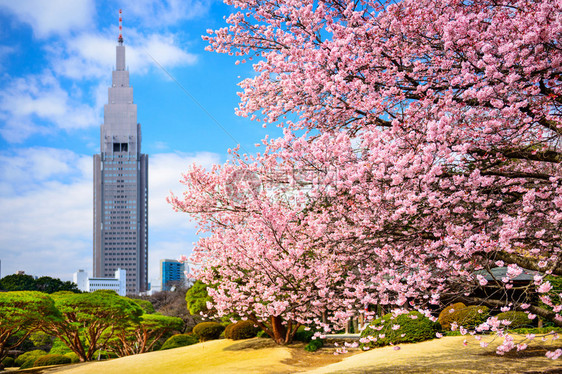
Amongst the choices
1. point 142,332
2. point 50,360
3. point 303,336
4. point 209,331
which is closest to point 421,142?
point 303,336

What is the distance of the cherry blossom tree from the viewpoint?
5.22 m

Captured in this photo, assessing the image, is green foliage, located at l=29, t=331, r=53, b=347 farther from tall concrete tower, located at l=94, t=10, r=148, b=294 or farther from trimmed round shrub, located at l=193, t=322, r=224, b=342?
tall concrete tower, located at l=94, t=10, r=148, b=294

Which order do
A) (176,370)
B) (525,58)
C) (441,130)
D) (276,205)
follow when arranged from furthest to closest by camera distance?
(176,370) → (276,205) → (525,58) → (441,130)

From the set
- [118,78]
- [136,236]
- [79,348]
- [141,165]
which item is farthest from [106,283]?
[79,348]

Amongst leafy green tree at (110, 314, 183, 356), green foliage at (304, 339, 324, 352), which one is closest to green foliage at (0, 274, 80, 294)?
leafy green tree at (110, 314, 183, 356)

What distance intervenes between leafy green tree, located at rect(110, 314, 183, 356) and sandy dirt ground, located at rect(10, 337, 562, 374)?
12.2 feet

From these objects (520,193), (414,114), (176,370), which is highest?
(414,114)

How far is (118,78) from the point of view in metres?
125

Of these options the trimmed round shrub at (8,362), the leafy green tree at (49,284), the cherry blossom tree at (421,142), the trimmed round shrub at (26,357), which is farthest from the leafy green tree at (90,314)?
the leafy green tree at (49,284)

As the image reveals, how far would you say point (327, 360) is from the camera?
1504 centimetres

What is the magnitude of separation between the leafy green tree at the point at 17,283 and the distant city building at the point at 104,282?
58870mm

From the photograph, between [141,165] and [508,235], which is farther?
[141,165]

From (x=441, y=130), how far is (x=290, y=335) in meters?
14.2

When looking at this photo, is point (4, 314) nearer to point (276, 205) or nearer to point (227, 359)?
point (227, 359)
